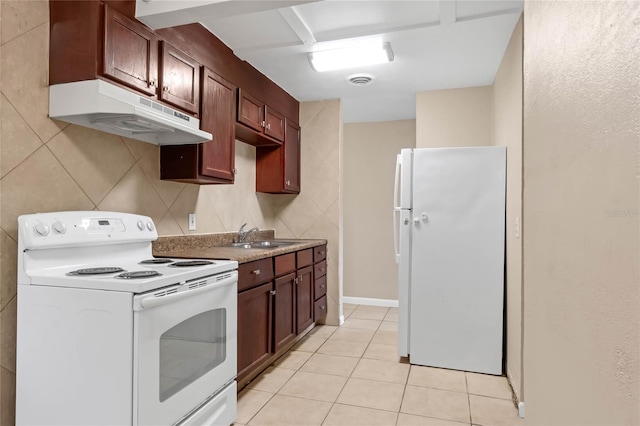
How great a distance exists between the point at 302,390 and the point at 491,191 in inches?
77.6

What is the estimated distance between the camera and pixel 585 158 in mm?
728

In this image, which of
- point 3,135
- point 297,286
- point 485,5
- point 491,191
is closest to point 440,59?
point 485,5

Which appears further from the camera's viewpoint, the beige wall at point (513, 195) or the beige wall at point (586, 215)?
the beige wall at point (513, 195)

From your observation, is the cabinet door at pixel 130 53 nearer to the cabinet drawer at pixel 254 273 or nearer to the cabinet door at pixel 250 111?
the cabinet door at pixel 250 111

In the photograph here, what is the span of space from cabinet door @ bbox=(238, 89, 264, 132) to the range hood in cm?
92

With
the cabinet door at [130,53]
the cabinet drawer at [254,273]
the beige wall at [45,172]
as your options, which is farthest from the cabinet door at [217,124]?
the cabinet drawer at [254,273]

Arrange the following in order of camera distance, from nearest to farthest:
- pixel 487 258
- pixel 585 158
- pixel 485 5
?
pixel 585 158
pixel 485 5
pixel 487 258

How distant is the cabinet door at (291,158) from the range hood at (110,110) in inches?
68.8

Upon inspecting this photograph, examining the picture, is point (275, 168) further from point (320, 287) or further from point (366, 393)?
point (366, 393)

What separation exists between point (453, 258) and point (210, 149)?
1956 millimetres

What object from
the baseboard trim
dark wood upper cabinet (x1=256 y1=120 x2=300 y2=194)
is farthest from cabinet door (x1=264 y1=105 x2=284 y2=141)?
the baseboard trim

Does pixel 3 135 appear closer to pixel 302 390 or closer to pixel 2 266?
pixel 2 266

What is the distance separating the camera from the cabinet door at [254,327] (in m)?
2.35

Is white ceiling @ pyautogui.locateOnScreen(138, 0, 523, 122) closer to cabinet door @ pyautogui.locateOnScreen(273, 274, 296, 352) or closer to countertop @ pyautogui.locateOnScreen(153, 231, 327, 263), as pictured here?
countertop @ pyautogui.locateOnScreen(153, 231, 327, 263)
